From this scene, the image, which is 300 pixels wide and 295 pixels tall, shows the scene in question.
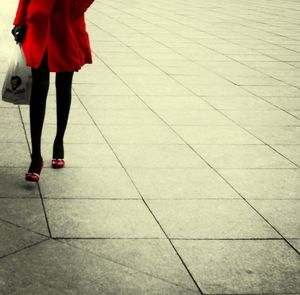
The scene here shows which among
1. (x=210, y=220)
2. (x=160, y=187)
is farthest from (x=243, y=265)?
(x=160, y=187)

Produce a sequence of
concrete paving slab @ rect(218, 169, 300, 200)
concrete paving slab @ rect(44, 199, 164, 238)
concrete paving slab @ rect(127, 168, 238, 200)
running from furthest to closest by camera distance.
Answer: concrete paving slab @ rect(218, 169, 300, 200)
concrete paving slab @ rect(127, 168, 238, 200)
concrete paving slab @ rect(44, 199, 164, 238)

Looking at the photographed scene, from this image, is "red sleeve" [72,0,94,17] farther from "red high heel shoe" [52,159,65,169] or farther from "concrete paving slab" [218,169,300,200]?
"concrete paving slab" [218,169,300,200]

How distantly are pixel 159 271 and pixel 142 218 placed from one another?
Result: 2.48 feet

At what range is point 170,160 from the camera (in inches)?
219

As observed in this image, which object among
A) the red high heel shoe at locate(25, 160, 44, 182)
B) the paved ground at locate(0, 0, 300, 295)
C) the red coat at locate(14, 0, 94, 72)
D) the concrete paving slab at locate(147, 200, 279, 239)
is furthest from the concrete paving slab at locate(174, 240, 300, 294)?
the red coat at locate(14, 0, 94, 72)

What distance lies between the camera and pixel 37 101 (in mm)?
4891

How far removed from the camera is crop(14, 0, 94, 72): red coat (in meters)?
4.69

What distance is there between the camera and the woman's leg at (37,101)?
4848mm

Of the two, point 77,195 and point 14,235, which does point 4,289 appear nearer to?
point 14,235

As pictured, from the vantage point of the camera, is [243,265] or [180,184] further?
[180,184]

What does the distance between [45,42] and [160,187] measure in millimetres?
1346

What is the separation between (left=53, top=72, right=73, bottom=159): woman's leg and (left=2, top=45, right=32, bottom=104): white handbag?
0.92 feet

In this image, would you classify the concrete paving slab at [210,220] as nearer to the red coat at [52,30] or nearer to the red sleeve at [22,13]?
the red coat at [52,30]

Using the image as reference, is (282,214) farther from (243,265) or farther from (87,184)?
(87,184)
